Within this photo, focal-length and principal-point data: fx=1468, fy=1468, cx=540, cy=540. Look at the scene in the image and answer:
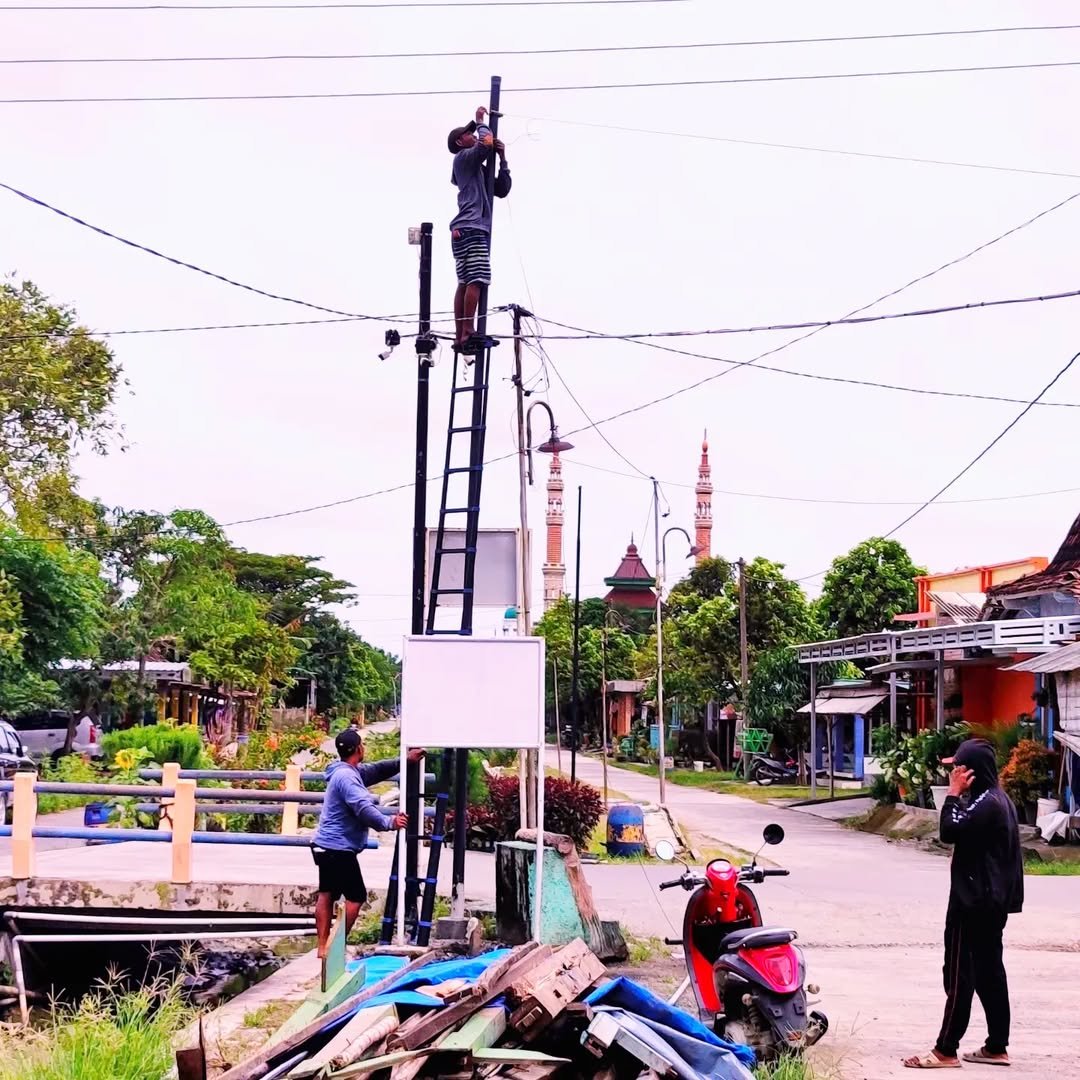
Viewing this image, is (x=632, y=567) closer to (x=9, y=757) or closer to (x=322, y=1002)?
(x=9, y=757)

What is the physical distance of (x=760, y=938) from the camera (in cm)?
772

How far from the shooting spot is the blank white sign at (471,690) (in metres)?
10.7

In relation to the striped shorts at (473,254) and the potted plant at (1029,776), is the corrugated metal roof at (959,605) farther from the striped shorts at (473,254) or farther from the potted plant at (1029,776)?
the striped shorts at (473,254)

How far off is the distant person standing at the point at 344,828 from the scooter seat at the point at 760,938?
9.84ft

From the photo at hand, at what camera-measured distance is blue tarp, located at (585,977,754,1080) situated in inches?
267

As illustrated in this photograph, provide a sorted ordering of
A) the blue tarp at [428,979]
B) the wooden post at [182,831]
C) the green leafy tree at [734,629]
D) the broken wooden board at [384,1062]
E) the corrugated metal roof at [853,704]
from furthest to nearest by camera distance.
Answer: the green leafy tree at [734,629], the corrugated metal roof at [853,704], the wooden post at [182,831], the blue tarp at [428,979], the broken wooden board at [384,1062]

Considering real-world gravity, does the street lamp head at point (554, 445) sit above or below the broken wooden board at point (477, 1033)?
above

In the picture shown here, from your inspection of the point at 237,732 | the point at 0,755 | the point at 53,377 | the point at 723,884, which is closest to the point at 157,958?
the point at 723,884

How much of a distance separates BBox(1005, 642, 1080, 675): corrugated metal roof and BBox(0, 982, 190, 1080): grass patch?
1525 cm

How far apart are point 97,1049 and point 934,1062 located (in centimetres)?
447

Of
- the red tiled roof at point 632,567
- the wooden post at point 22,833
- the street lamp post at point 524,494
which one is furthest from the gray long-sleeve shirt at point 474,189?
the red tiled roof at point 632,567

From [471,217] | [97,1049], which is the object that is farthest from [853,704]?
[97,1049]

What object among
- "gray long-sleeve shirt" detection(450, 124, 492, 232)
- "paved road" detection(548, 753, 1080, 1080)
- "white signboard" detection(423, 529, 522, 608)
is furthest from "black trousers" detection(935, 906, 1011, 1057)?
"gray long-sleeve shirt" detection(450, 124, 492, 232)

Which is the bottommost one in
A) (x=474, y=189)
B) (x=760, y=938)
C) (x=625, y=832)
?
(x=625, y=832)
